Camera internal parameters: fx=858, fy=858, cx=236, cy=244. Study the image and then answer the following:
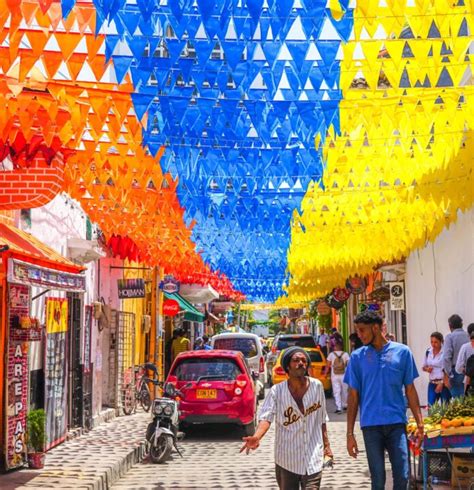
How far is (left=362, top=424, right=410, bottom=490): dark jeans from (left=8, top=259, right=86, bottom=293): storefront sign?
4375 mm

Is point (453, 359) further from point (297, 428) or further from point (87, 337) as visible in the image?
point (297, 428)

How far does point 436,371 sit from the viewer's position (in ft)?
48.0

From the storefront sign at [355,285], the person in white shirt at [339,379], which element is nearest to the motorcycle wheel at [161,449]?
the person in white shirt at [339,379]

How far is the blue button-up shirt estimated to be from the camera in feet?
24.5

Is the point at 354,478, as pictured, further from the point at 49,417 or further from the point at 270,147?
the point at 49,417

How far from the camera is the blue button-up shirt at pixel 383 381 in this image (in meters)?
7.46

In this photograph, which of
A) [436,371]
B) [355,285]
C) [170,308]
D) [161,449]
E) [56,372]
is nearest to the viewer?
[161,449]

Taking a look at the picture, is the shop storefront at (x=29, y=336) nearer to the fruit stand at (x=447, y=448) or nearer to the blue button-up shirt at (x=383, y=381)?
the blue button-up shirt at (x=383, y=381)

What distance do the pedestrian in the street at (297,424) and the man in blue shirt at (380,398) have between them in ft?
1.78

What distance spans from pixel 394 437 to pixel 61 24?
15.0 ft

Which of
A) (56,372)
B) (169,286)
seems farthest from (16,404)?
(169,286)

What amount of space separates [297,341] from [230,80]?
21.1 m

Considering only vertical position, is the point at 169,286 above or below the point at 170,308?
above

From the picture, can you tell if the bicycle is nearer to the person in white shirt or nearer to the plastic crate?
the person in white shirt
